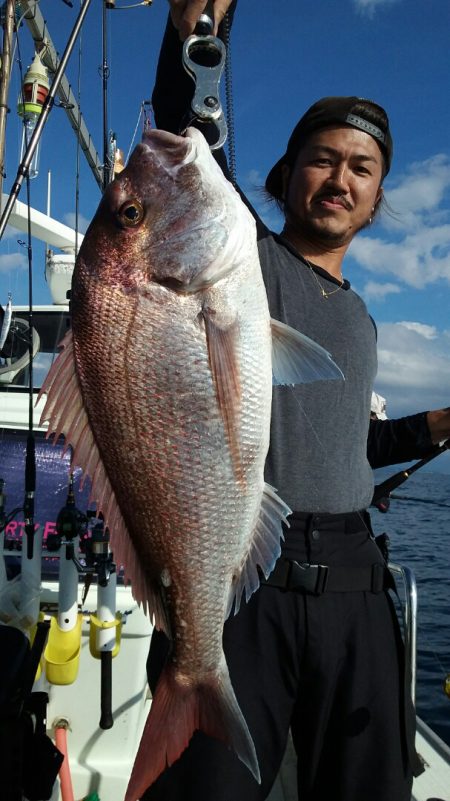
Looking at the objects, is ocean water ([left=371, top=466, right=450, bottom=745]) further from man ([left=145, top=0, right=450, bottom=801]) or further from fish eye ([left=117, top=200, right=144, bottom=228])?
fish eye ([left=117, top=200, right=144, bottom=228])

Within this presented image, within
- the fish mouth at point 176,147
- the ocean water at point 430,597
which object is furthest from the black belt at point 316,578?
the ocean water at point 430,597

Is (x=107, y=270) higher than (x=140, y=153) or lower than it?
lower

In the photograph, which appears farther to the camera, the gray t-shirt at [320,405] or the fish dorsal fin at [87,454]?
the gray t-shirt at [320,405]

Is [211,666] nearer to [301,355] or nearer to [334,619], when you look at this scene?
[334,619]

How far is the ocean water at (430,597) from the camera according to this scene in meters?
6.60

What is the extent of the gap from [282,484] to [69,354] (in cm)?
83

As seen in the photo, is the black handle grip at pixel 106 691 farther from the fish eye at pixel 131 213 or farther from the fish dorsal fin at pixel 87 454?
A: the fish eye at pixel 131 213

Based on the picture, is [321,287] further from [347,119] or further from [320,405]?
[347,119]

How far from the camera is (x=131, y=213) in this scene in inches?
60.2

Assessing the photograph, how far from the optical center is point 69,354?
59.0 inches

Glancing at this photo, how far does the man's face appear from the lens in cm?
214

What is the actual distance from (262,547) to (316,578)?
1.24ft

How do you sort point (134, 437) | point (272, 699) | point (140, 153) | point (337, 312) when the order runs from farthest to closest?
point (337, 312), point (272, 699), point (140, 153), point (134, 437)

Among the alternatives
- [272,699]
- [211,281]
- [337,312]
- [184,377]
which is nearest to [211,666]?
[272,699]
